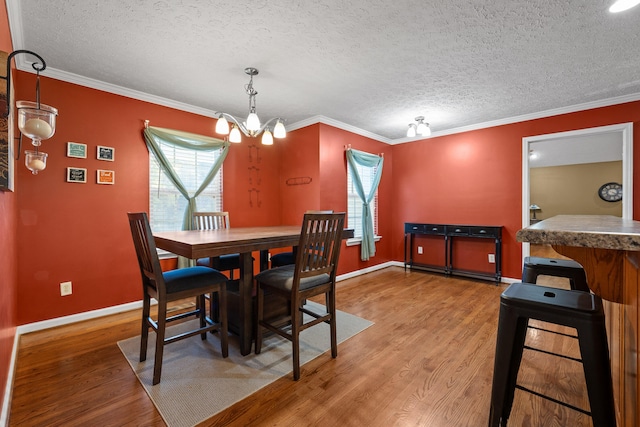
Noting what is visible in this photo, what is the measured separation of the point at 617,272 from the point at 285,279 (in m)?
1.61

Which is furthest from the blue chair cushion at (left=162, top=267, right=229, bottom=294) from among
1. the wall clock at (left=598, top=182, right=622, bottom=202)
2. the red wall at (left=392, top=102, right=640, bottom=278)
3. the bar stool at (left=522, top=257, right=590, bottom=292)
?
the wall clock at (left=598, top=182, right=622, bottom=202)

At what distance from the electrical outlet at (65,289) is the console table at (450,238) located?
14.1 feet

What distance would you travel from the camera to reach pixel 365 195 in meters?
4.52

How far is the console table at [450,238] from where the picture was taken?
3.91 m

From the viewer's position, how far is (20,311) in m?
2.37

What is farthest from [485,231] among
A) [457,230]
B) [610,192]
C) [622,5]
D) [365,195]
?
[610,192]

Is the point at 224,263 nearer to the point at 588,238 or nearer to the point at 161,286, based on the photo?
the point at 161,286

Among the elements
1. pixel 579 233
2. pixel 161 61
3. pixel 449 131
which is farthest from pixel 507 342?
pixel 449 131

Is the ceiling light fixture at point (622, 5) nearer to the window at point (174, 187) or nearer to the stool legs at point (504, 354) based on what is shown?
the stool legs at point (504, 354)

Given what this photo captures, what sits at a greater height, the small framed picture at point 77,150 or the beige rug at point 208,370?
the small framed picture at point 77,150

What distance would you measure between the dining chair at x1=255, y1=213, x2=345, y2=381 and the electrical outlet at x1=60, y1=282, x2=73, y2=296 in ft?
6.27

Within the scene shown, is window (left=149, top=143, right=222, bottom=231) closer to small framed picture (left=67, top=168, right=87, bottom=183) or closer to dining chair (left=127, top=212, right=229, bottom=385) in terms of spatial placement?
small framed picture (left=67, top=168, right=87, bottom=183)

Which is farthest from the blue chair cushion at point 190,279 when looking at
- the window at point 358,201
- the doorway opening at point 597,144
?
the doorway opening at point 597,144

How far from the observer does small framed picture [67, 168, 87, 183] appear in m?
2.59
